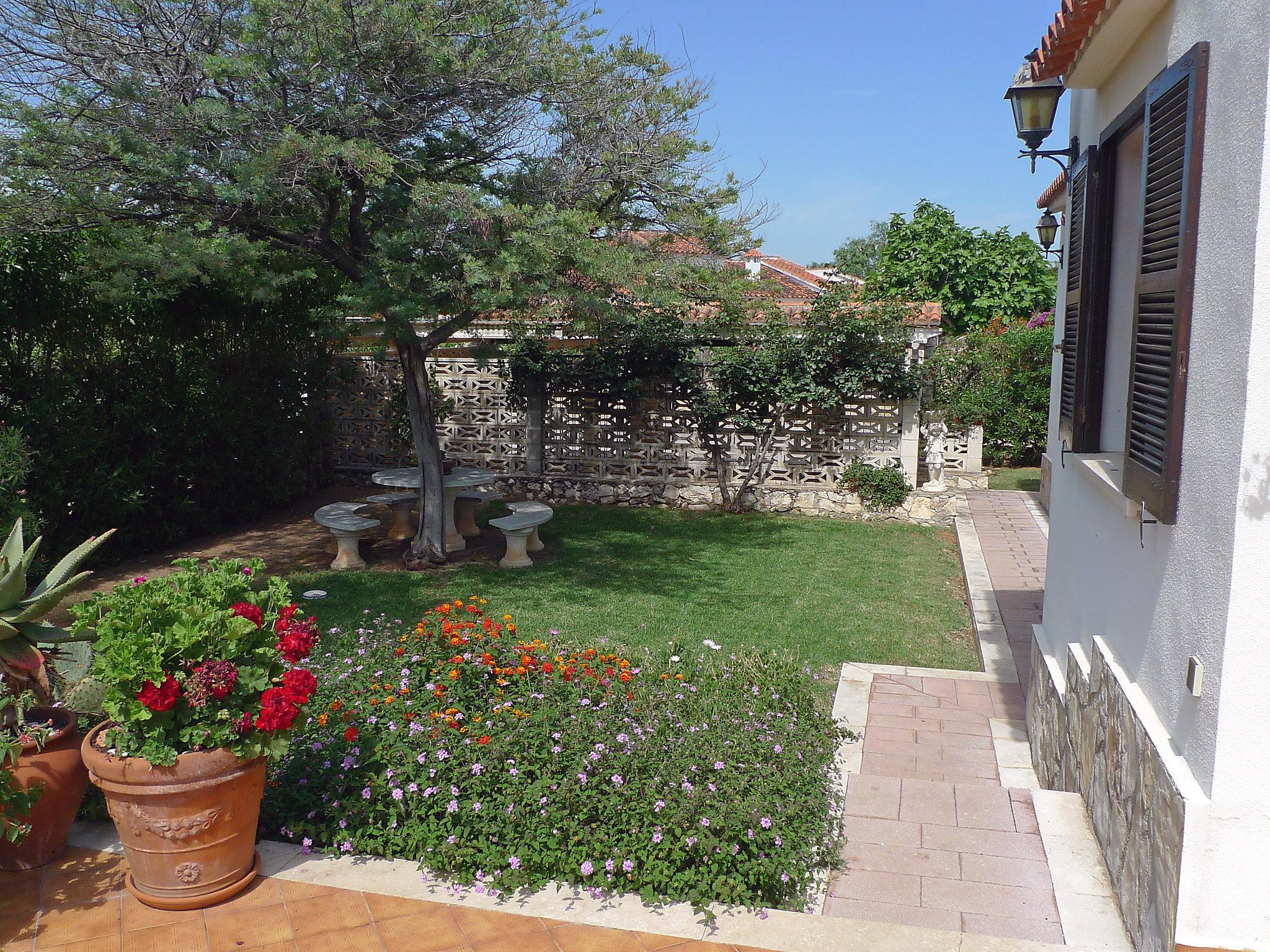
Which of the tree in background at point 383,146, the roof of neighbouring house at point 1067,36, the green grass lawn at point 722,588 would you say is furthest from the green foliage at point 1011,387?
the roof of neighbouring house at point 1067,36

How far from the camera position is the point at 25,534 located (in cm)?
793

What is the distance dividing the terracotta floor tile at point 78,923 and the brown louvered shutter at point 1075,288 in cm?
467

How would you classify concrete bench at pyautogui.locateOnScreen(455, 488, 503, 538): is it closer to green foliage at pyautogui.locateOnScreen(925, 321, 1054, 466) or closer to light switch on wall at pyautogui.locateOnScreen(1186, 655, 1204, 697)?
green foliage at pyautogui.locateOnScreen(925, 321, 1054, 466)

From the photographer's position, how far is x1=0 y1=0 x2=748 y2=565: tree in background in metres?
7.76

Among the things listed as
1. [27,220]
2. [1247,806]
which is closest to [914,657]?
[1247,806]

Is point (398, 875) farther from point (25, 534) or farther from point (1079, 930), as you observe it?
point (25, 534)

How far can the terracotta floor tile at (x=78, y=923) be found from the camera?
3.31 m

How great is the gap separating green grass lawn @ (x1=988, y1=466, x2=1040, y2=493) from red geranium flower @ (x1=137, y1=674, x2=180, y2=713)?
13484 mm

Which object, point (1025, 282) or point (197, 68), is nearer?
point (197, 68)

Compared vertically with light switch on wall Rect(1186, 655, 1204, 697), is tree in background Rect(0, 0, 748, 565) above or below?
above

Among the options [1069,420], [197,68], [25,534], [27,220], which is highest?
[197,68]

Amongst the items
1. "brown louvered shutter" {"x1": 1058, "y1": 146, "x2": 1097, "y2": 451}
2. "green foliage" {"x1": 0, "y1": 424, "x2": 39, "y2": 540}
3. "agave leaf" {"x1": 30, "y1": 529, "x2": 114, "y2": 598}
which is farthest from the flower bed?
"green foliage" {"x1": 0, "y1": 424, "x2": 39, "y2": 540}

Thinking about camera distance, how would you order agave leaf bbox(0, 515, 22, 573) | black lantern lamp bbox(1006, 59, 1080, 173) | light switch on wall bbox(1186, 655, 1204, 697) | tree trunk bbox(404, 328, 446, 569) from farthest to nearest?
tree trunk bbox(404, 328, 446, 569)
black lantern lamp bbox(1006, 59, 1080, 173)
agave leaf bbox(0, 515, 22, 573)
light switch on wall bbox(1186, 655, 1204, 697)

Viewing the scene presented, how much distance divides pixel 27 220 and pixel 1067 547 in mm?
8129
